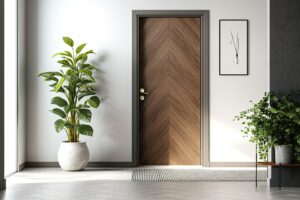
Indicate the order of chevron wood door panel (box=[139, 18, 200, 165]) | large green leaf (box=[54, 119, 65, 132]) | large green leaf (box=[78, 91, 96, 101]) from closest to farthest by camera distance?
large green leaf (box=[54, 119, 65, 132]), large green leaf (box=[78, 91, 96, 101]), chevron wood door panel (box=[139, 18, 200, 165])

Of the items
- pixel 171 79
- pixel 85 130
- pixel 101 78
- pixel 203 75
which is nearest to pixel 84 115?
pixel 85 130

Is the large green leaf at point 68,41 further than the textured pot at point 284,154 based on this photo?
Yes

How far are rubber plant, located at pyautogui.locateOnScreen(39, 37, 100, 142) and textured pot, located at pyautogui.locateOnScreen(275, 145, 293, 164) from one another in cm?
229

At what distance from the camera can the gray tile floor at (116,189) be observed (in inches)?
187

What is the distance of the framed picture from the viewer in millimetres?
6773

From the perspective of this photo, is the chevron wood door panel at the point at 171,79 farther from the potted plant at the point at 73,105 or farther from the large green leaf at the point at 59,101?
the large green leaf at the point at 59,101

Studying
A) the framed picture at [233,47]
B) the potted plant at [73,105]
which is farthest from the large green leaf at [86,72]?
the framed picture at [233,47]

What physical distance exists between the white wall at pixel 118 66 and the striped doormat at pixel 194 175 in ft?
1.54

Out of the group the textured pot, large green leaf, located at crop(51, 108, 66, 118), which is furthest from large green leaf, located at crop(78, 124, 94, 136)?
the textured pot

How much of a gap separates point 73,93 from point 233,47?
2.13 metres

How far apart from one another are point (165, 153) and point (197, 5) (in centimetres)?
197

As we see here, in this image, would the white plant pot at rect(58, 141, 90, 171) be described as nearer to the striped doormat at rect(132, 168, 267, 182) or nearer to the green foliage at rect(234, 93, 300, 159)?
the striped doormat at rect(132, 168, 267, 182)

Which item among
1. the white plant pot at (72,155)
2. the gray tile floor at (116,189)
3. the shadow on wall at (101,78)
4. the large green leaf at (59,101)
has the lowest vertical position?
the gray tile floor at (116,189)

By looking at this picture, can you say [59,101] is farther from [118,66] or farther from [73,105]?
[118,66]
